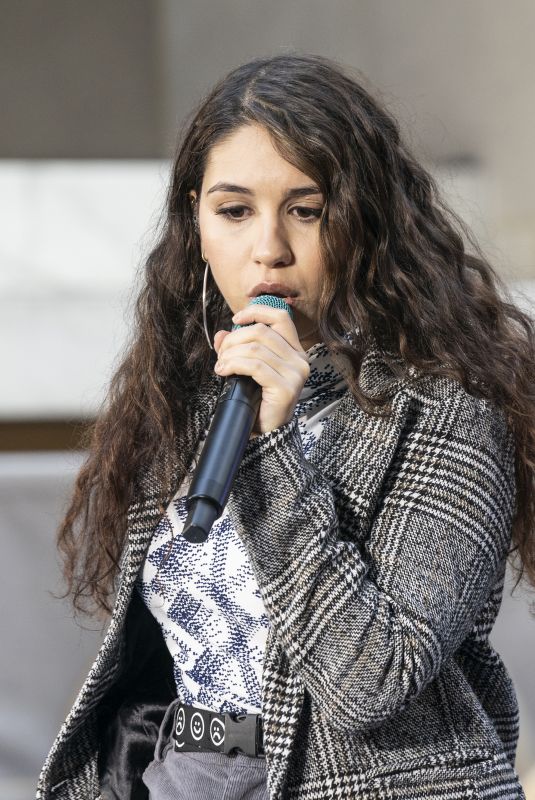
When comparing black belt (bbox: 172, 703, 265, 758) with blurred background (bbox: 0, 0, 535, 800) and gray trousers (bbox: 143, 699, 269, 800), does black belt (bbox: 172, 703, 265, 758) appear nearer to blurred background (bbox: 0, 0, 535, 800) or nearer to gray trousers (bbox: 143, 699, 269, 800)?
gray trousers (bbox: 143, 699, 269, 800)

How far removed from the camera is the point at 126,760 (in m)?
1.20

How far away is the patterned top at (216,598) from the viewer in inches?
42.2

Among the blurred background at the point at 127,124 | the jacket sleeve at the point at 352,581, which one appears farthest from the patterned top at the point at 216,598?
the blurred background at the point at 127,124

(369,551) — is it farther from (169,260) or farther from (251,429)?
(169,260)

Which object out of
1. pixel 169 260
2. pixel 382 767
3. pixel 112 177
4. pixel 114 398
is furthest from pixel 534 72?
pixel 382 767

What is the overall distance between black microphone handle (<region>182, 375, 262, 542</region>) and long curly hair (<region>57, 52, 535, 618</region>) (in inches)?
9.3

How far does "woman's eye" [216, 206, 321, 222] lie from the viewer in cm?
107

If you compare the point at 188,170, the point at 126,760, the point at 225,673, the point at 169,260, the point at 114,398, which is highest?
the point at 188,170

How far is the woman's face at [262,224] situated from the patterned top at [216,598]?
0.10 meters

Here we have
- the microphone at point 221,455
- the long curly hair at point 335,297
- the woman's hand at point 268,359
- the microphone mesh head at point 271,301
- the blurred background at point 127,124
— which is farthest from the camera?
the blurred background at point 127,124

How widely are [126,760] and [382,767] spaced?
354mm

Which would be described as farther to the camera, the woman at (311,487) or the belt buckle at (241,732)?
the belt buckle at (241,732)

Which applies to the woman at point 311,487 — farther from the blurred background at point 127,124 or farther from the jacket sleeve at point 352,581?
the blurred background at point 127,124

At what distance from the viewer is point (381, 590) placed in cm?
96
